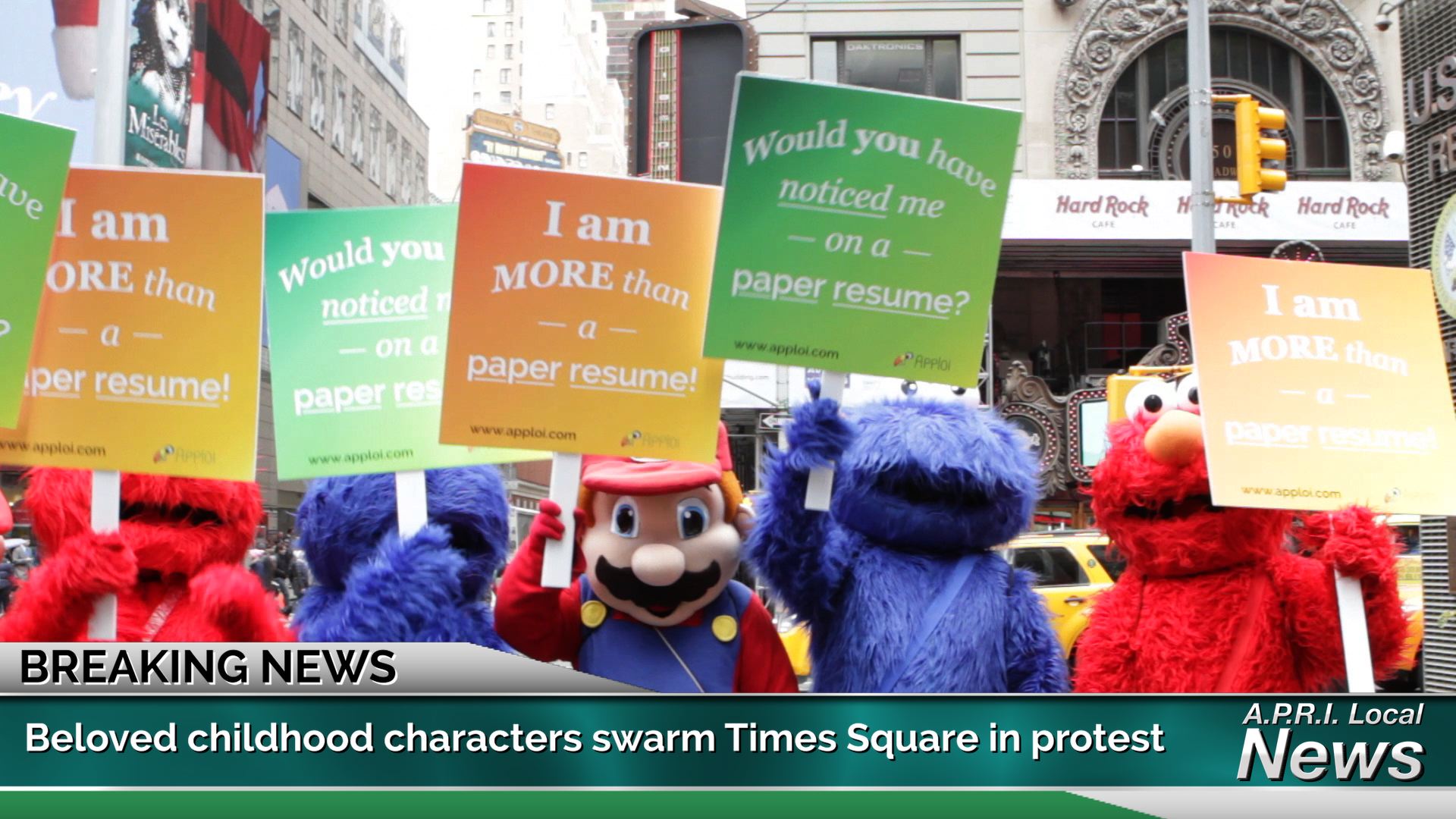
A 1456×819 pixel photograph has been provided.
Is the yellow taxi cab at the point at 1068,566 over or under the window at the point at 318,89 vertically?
under

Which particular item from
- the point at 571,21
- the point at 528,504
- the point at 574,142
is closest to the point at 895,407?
the point at 528,504

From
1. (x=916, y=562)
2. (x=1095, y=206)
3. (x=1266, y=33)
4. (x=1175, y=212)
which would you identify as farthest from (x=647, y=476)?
(x=1266, y=33)

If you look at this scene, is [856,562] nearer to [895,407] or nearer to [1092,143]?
[895,407]

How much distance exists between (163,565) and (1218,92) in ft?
63.9

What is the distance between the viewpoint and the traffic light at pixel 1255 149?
32.2 ft

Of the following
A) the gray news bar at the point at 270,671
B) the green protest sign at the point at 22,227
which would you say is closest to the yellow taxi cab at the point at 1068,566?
the gray news bar at the point at 270,671

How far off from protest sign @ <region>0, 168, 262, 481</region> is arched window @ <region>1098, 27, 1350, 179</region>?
18.8 metres

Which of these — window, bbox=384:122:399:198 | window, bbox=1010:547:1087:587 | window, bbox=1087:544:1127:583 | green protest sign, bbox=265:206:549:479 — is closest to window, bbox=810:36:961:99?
window, bbox=1087:544:1127:583

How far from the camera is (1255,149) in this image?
9.88 meters

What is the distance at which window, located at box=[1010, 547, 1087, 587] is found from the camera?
1089cm

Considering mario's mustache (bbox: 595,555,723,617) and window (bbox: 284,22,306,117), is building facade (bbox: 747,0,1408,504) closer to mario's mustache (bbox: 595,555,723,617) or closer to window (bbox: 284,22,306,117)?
window (bbox: 284,22,306,117)

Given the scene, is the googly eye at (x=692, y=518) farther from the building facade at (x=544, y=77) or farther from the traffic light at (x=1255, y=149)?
the building facade at (x=544, y=77)

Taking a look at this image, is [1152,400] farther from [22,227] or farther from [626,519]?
[22,227]

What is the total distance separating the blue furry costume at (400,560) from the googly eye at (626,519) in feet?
1.56
